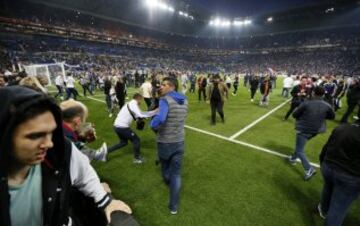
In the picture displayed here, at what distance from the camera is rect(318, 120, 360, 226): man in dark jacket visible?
102 inches

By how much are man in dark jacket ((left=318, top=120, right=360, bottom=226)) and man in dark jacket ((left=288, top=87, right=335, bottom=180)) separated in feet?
6.44

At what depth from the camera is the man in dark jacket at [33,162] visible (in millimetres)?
1066

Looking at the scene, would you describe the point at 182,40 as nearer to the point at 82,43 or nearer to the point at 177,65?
the point at 177,65

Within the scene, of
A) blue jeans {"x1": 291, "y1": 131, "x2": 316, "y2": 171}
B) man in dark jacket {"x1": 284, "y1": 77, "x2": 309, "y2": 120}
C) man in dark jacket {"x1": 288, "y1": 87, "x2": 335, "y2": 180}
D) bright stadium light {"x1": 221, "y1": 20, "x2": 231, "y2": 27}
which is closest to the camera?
man in dark jacket {"x1": 288, "y1": 87, "x2": 335, "y2": 180}

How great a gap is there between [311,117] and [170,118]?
11.1ft

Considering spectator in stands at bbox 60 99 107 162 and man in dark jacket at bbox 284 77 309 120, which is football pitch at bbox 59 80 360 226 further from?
man in dark jacket at bbox 284 77 309 120

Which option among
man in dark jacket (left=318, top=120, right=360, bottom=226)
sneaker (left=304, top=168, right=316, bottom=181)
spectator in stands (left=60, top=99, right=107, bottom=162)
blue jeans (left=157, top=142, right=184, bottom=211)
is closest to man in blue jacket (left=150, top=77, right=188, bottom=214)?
blue jeans (left=157, top=142, right=184, bottom=211)

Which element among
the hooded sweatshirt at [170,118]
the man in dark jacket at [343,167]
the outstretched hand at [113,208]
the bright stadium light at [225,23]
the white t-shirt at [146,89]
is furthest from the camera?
the bright stadium light at [225,23]

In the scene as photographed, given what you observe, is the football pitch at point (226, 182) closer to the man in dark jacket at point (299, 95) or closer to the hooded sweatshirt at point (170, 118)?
the hooded sweatshirt at point (170, 118)

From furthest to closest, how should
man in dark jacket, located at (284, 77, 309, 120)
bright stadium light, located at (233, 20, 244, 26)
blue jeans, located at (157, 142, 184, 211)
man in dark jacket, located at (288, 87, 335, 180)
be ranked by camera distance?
bright stadium light, located at (233, 20, 244, 26) < man in dark jacket, located at (284, 77, 309, 120) < man in dark jacket, located at (288, 87, 335, 180) < blue jeans, located at (157, 142, 184, 211)

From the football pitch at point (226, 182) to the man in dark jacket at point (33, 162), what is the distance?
2741 millimetres

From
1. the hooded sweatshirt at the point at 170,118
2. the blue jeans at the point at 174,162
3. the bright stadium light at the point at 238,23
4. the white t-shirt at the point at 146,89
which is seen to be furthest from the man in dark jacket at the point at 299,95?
the bright stadium light at the point at 238,23

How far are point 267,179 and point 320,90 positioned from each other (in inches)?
96.8

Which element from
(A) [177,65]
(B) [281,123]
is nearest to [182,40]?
(A) [177,65]
